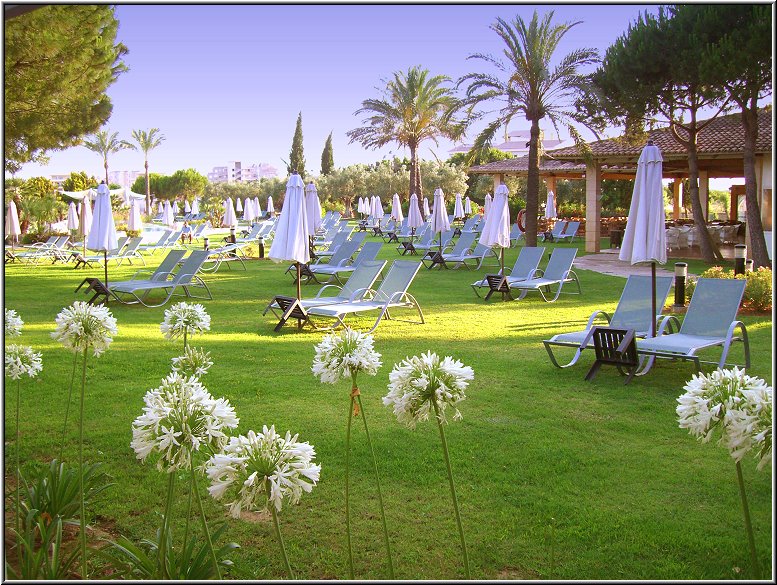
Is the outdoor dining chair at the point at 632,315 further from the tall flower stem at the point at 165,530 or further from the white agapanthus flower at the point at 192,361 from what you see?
the tall flower stem at the point at 165,530

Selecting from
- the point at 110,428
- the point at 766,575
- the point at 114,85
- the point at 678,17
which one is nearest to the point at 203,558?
the point at 766,575

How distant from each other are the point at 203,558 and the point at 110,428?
2.77m

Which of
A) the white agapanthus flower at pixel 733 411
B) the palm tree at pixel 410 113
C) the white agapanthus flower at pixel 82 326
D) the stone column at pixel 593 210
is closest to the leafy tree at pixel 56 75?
the white agapanthus flower at pixel 82 326

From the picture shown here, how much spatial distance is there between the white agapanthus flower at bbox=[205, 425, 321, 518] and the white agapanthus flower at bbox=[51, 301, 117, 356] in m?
1.45

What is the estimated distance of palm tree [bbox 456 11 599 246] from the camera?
18.3 m

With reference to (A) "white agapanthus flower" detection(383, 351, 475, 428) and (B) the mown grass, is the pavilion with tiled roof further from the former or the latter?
(A) "white agapanthus flower" detection(383, 351, 475, 428)

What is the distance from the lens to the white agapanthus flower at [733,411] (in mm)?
1781

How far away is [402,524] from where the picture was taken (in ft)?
12.1

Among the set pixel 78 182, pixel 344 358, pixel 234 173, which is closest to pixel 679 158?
pixel 344 358

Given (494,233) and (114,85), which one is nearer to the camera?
(494,233)

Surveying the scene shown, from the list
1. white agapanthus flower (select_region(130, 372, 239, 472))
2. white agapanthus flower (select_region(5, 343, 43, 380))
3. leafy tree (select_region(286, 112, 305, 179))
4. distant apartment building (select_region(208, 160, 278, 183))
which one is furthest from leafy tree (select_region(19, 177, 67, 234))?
distant apartment building (select_region(208, 160, 278, 183))

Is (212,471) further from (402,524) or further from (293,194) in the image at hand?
(293,194)

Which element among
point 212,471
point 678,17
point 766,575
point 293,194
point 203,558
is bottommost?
point 766,575

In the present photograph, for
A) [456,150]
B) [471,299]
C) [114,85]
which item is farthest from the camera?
[456,150]
